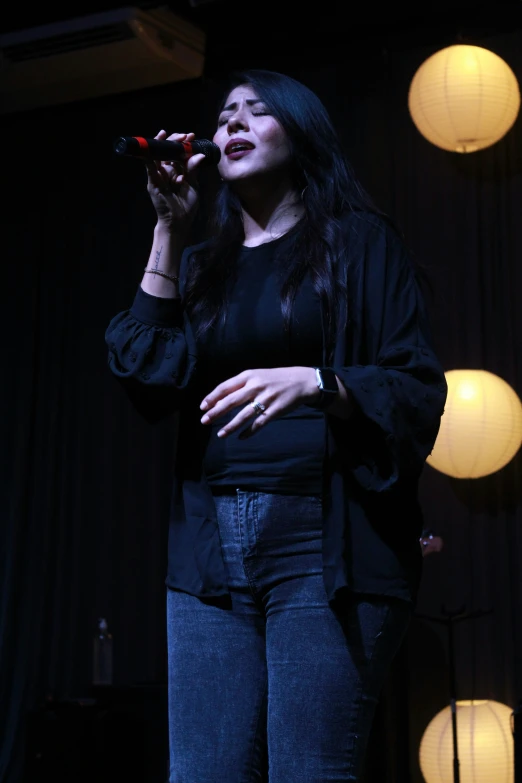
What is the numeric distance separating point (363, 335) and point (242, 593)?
34 centimetres

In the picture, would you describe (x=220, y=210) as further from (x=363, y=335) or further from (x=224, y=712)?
(x=224, y=712)

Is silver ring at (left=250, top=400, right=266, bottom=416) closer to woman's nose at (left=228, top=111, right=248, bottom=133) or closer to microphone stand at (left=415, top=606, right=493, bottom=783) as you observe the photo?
woman's nose at (left=228, top=111, right=248, bottom=133)

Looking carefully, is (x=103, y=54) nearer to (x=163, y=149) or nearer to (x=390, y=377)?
(x=163, y=149)

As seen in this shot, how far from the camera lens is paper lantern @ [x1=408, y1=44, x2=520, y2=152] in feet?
11.8

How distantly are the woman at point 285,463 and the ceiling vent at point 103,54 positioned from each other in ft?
9.81

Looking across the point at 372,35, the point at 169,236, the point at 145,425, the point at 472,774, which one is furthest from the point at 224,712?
the point at 372,35

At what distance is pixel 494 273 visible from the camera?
384cm

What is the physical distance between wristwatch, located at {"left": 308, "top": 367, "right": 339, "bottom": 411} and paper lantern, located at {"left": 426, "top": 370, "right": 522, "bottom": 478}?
2365 millimetres

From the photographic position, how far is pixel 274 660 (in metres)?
1.11

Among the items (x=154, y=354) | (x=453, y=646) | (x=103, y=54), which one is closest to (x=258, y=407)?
(x=154, y=354)

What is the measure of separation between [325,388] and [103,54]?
3.50 metres

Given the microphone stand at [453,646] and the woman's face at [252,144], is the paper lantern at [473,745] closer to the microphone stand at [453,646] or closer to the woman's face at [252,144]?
the microphone stand at [453,646]

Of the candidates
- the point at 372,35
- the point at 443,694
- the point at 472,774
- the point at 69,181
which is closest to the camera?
the point at 472,774

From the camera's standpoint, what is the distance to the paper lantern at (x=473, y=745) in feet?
10.7
